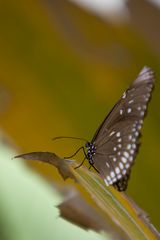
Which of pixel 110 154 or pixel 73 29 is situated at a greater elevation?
pixel 73 29

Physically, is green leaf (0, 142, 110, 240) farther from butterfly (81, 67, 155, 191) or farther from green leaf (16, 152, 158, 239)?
butterfly (81, 67, 155, 191)

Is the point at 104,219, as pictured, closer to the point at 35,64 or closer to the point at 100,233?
the point at 100,233

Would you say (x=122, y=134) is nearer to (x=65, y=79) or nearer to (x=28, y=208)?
(x=65, y=79)

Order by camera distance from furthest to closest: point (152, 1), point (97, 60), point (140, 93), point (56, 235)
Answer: point (152, 1) → point (97, 60) → point (140, 93) → point (56, 235)

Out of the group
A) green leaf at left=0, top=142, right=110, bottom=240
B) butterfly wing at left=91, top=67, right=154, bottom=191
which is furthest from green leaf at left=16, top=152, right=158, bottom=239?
butterfly wing at left=91, top=67, right=154, bottom=191

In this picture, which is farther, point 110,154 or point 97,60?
point 97,60

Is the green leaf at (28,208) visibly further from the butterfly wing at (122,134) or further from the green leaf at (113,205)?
the butterfly wing at (122,134)

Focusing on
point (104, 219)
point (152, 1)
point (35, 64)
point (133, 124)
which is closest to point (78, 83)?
point (35, 64)
